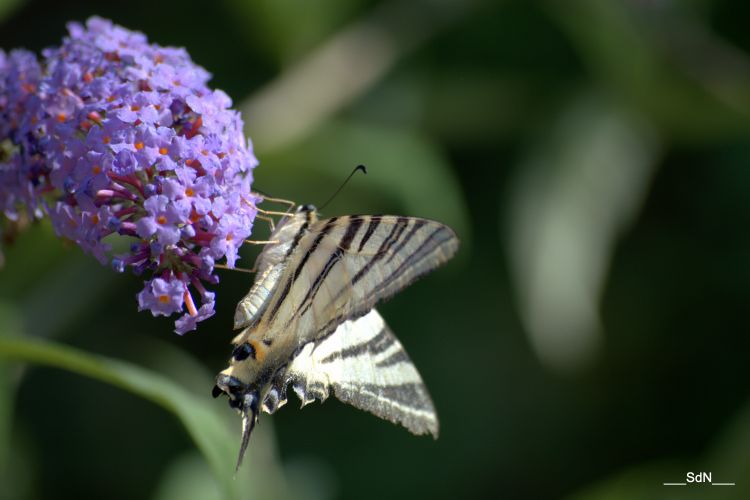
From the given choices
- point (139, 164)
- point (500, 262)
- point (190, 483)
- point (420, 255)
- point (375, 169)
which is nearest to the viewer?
point (139, 164)

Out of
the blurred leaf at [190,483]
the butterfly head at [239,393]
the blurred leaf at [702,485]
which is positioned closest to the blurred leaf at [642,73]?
the blurred leaf at [702,485]

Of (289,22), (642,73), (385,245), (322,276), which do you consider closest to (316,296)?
(322,276)

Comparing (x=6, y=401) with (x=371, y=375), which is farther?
(x=6, y=401)

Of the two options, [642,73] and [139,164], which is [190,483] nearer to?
[139,164]

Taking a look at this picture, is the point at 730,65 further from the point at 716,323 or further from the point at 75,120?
the point at 75,120

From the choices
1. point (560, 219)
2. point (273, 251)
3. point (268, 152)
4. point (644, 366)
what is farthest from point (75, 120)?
point (644, 366)

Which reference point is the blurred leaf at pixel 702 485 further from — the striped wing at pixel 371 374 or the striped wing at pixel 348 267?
the striped wing at pixel 348 267

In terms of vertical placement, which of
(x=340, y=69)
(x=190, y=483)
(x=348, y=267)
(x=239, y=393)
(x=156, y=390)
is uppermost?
(x=340, y=69)
